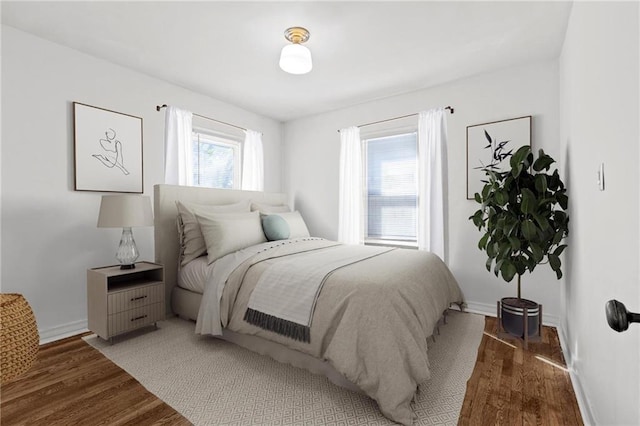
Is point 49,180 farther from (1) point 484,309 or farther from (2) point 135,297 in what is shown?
(1) point 484,309

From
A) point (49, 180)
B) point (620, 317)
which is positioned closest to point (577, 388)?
point (620, 317)

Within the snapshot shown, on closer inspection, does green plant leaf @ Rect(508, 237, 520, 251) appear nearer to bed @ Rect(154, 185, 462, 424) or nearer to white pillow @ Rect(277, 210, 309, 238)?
bed @ Rect(154, 185, 462, 424)

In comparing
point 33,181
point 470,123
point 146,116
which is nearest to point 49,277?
point 33,181

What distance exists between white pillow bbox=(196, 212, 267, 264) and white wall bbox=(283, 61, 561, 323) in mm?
1699

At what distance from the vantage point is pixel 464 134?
3.48 m

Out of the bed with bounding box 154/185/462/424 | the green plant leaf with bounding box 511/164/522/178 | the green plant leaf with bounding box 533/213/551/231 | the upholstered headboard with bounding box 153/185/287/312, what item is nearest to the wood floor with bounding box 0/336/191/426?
the bed with bounding box 154/185/462/424

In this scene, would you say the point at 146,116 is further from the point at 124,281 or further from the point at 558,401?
the point at 558,401

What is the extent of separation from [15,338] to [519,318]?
3.10 metres

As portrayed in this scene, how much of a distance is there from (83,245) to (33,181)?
2.19 feet

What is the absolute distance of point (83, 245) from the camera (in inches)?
114

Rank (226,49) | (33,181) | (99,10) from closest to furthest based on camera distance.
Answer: (99,10), (33,181), (226,49)

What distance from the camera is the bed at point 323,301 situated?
168 cm

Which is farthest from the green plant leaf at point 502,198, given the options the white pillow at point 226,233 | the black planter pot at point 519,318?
the white pillow at point 226,233

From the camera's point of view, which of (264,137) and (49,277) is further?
(264,137)
